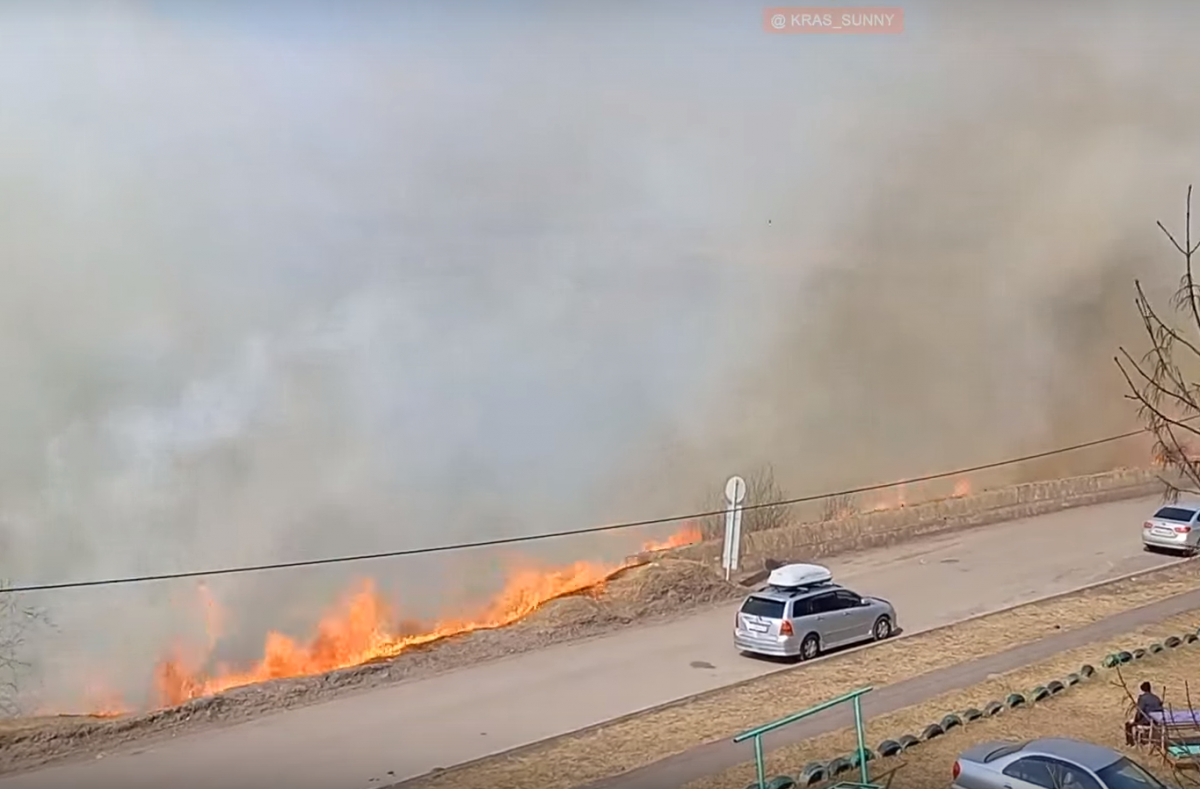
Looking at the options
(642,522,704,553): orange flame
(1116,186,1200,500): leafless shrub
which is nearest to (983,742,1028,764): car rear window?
(642,522,704,553): orange flame

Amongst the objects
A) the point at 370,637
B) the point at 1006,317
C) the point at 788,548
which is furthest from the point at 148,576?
the point at 1006,317

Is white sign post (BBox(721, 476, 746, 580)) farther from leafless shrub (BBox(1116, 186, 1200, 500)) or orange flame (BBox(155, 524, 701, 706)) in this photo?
leafless shrub (BBox(1116, 186, 1200, 500))

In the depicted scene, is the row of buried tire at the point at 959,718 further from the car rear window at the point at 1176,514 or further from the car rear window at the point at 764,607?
the car rear window at the point at 1176,514

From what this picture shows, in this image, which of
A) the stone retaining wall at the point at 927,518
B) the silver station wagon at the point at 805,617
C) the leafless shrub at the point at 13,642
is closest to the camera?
the leafless shrub at the point at 13,642

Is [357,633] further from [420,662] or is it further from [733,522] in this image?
[733,522]

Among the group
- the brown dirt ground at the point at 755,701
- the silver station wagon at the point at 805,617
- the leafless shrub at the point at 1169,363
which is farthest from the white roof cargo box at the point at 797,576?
the leafless shrub at the point at 1169,363

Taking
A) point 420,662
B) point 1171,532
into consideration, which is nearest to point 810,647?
point 420,662
